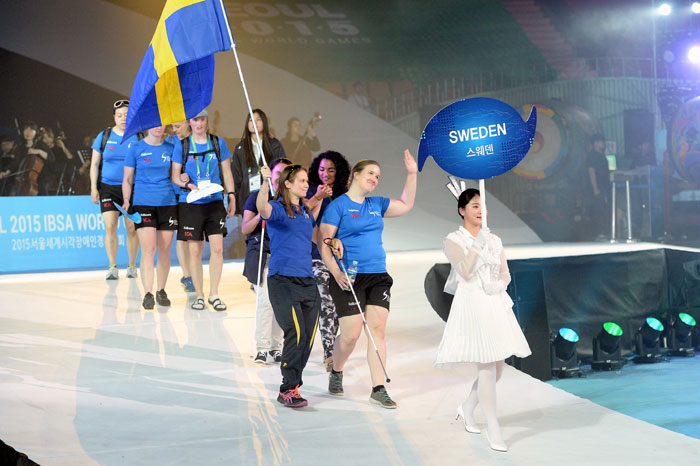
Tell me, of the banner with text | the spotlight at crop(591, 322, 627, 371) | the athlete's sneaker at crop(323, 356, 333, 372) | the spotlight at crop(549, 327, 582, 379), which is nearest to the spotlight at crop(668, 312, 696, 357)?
the spotlight at crop(591, 322, 627, 371)

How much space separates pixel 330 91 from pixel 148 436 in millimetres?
10650

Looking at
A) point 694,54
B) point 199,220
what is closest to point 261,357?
point 199,220

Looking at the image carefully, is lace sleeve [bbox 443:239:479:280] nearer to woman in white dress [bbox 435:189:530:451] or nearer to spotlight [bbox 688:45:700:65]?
woman in white dress [bbox 435:189:530:451]

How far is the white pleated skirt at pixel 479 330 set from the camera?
142 inches

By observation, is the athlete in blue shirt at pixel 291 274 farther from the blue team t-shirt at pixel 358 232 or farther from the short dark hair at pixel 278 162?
the short dark hair at pixel 278 162

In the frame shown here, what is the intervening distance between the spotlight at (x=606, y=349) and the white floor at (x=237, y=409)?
182 centimetres

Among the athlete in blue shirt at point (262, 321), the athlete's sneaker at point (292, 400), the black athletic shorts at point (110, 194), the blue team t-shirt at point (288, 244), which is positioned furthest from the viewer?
the black athletic shorts at point (110, 194)

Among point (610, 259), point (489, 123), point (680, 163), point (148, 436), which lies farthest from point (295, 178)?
point (680, 163)

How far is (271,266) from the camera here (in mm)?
4359

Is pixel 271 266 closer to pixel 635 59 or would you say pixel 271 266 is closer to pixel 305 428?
pixel 305 428

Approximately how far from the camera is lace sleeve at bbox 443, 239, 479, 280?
3.69 m

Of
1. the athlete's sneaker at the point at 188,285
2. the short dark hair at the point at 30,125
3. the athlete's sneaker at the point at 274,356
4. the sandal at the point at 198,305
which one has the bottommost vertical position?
the athlete's sneaker at the point at 274,356

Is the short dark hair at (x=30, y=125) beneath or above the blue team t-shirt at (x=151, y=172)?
above

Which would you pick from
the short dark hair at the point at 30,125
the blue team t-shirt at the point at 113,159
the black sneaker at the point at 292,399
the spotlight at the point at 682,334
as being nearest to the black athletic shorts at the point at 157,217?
the blue team t-shirt at the point at 113,159
